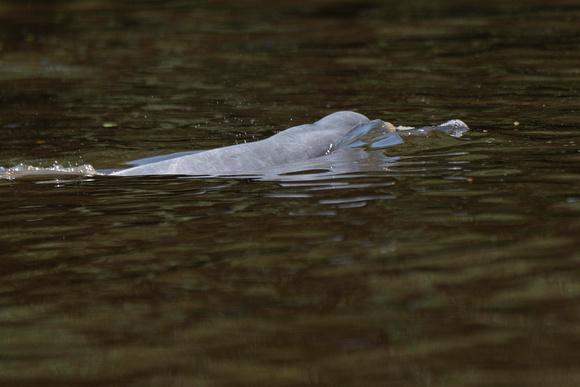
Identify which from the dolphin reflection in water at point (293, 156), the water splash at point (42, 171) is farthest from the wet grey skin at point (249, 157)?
the water splash at point (42, 171)

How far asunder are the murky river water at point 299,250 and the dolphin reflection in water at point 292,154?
28cm

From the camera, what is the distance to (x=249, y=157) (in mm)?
6438

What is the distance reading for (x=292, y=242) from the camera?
416cm

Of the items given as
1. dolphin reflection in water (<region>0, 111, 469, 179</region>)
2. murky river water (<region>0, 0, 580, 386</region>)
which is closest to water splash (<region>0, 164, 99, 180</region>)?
dolphin reflection in water (<region>0, 111, 469, 179</region>)

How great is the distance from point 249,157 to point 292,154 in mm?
361

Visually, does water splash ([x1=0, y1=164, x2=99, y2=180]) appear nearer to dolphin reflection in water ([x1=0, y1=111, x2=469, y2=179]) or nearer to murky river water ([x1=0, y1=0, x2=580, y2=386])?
dolphin reflection in water ([x1=0, y1=111, x2=469, y2=179])

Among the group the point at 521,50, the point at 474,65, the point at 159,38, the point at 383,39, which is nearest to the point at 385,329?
the point at 474,65

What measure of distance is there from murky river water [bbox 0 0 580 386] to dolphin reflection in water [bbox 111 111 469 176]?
282 millimetres

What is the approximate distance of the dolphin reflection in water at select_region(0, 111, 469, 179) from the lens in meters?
Answer: 6.23

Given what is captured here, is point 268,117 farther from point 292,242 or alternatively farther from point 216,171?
point 292,242

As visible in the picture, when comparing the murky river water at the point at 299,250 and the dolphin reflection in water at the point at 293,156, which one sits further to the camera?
the dolphin reflection in water at the point at 293,156

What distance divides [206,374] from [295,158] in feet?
12.6

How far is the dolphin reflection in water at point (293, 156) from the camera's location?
6231 millimetres

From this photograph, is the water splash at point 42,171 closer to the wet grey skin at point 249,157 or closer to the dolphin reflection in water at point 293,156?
the dolphin reflection in water at point 293,156
